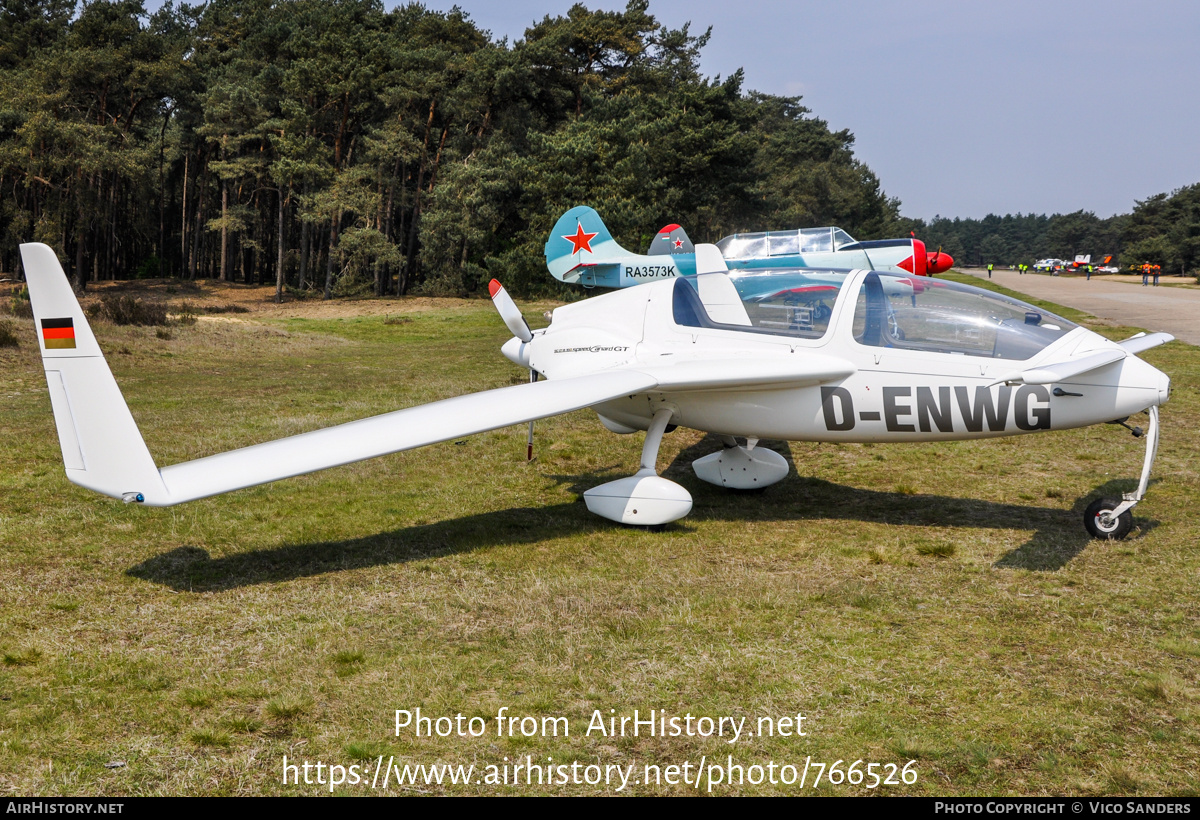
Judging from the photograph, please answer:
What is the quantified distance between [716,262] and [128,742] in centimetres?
627

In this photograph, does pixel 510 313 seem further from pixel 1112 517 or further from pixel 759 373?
pixel 1112 517

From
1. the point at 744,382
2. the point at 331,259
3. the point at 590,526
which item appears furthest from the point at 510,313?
the point at 331,259

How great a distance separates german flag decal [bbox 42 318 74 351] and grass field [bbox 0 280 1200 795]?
5.47ft

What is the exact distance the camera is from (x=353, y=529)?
7480mm

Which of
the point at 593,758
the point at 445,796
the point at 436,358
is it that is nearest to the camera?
the point at 445,796

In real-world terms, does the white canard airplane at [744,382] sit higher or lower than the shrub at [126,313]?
higher

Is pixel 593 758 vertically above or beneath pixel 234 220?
beneath

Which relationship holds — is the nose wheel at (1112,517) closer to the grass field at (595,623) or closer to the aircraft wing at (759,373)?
the grass field at (595,623)

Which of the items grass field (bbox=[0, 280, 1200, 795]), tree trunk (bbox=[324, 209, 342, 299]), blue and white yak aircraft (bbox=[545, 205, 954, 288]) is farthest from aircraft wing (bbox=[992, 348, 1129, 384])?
tree trunk (bbox=[324, 209, 342, 299])

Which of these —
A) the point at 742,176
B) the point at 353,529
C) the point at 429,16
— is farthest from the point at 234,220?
the point at 353,529

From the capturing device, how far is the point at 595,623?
5359 millimetres

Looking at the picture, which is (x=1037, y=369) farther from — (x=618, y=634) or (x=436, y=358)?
(x=436, y=358)

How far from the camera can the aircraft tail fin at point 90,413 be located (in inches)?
223

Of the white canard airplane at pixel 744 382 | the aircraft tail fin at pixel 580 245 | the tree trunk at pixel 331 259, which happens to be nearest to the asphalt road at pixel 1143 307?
the aircraft tail fin at pixel 580 245
